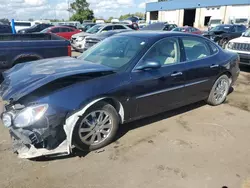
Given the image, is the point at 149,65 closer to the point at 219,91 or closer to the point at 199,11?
the point at 219,91

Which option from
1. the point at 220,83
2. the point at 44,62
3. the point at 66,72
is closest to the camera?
the point at 66,72

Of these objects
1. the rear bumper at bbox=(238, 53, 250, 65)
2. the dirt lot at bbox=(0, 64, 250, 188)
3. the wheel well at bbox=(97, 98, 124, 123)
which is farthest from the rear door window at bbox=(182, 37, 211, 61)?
the rear bumper at bbox=(238, 53, 250, 65)

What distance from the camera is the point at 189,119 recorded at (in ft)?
14.5

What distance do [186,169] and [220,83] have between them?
2681 millimetres

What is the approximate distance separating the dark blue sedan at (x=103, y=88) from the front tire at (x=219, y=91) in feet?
0.37

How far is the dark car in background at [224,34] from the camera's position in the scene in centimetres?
1384

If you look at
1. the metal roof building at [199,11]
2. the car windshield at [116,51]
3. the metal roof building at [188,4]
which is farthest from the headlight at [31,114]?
the metal roof building at [188,4]

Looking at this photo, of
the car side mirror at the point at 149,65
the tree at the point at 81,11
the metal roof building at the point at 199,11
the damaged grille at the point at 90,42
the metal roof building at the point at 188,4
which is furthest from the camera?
the tree at the point at 81,11

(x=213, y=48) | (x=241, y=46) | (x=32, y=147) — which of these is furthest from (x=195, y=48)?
(x=241, y=46)

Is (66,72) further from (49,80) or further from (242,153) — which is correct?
(242,153)

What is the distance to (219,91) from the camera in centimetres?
507

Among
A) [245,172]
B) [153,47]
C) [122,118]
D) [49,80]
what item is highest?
[153,47]

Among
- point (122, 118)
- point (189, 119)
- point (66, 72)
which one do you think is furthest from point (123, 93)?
point (189, 119)

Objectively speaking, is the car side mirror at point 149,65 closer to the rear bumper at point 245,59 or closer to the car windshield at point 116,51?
the car windshield at point 116,51
